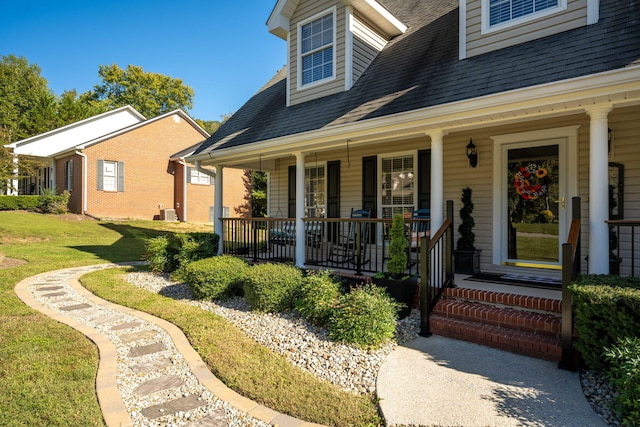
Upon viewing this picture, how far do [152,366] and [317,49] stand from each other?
6.92m

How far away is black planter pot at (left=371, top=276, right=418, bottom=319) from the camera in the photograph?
4.86 metres

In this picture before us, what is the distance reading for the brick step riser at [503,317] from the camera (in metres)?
3.95

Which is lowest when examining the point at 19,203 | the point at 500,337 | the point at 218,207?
the point at 500,337

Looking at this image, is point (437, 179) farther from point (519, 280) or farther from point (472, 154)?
point (519, 280)

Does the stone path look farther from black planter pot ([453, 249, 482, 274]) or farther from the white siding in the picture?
the white siding

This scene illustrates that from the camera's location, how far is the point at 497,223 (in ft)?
20.6

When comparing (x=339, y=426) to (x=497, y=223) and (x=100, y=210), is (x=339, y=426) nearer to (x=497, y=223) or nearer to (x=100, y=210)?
(x=497, y=223)

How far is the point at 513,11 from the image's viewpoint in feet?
18.3

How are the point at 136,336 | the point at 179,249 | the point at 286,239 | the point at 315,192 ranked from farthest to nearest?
the point at 315,192 → the point at 179,249 → the point at 286,239 → the point at 136,336

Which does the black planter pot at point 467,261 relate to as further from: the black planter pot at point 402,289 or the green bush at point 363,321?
the green bush at point 363,321

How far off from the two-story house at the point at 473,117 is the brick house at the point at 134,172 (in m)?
13.0

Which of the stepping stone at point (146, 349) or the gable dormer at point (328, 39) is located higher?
the gable dormer at point (328, 39)

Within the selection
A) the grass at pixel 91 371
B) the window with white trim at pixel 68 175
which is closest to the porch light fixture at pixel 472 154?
the grass at pixel 91 371

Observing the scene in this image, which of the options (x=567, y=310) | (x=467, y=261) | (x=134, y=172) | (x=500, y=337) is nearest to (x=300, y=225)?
(x=467, y=261)
